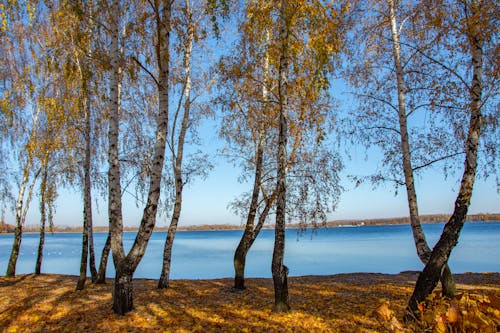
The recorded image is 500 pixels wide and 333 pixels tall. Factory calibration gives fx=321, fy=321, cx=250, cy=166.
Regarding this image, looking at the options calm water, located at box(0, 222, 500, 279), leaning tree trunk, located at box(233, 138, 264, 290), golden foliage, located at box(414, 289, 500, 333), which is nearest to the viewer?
golden foliage, located at box(414, 289, 500, 333)

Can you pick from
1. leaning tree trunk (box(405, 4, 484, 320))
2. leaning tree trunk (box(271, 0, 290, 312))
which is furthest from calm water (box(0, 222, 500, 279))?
leaning tree trunk (box(405, 4, 484, 320))

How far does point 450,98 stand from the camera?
639 centimetres

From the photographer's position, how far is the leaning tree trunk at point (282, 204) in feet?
21.2

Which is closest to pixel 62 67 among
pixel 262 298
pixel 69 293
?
pixel 69 293

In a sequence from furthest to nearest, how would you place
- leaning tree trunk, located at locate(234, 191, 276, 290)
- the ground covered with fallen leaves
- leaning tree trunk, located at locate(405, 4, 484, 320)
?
leaning tree trunk, located at locate(234, 191, 276, 290) < the ground covered with fallen leaves < leaning tree trunk, located at locate(405, 4, 484, 320)

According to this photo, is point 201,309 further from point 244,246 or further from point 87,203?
point 87,203

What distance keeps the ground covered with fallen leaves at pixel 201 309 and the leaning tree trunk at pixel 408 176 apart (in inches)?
39.0

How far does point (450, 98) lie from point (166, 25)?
585cm

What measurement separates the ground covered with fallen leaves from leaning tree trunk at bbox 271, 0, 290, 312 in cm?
39

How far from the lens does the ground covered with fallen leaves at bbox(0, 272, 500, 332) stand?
562 centimetres

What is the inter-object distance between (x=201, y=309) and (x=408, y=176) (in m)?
5.32

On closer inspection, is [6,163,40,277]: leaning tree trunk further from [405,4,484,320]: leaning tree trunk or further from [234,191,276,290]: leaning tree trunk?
[405,4,484,320]: leaning tree trunk

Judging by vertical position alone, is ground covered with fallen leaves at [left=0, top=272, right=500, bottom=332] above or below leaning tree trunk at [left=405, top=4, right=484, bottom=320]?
below

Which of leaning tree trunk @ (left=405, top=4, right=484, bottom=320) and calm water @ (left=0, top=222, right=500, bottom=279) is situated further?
calm water @ (left=0, top=222, right=500, bottom=279)
